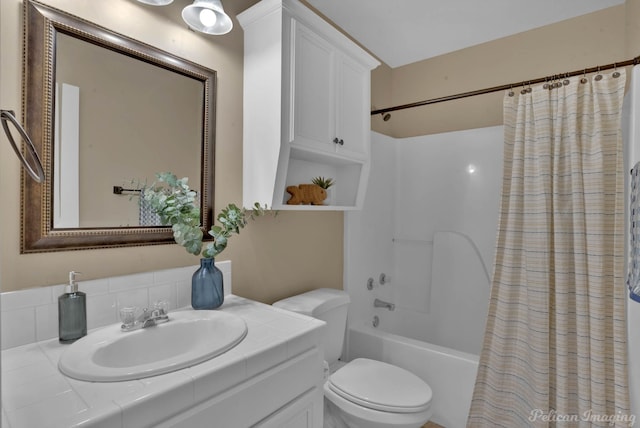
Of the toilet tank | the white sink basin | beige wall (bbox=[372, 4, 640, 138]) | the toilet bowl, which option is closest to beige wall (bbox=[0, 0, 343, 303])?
the toilet tank

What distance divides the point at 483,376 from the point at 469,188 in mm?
1288

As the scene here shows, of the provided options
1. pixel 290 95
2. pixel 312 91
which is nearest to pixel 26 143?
pixel 290 95

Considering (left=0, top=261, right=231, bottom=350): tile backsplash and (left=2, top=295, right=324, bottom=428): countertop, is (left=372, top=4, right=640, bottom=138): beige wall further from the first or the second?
(left=2, top=295, right=324, bottom=428): countertop

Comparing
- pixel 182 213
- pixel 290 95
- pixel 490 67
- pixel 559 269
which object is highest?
pixel 490 67

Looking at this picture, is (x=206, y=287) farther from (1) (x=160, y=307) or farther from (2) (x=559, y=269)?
(2) (x=559, y=269)

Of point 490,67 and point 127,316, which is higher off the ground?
point 490,67

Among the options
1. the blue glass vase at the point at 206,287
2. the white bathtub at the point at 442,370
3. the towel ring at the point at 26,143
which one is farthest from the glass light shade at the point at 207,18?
the white bathtub at the point at 442,370

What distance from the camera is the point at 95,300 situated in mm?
1204

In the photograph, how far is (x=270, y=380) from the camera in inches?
41.6

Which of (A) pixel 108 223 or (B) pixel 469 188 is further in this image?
(B) pixel 469 188

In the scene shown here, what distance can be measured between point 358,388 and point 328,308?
0.41 meters

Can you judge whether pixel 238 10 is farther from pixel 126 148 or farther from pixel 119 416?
pixel 119 416

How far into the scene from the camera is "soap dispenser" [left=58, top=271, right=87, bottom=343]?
107 cm

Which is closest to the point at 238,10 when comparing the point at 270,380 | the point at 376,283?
the point at 270,380
